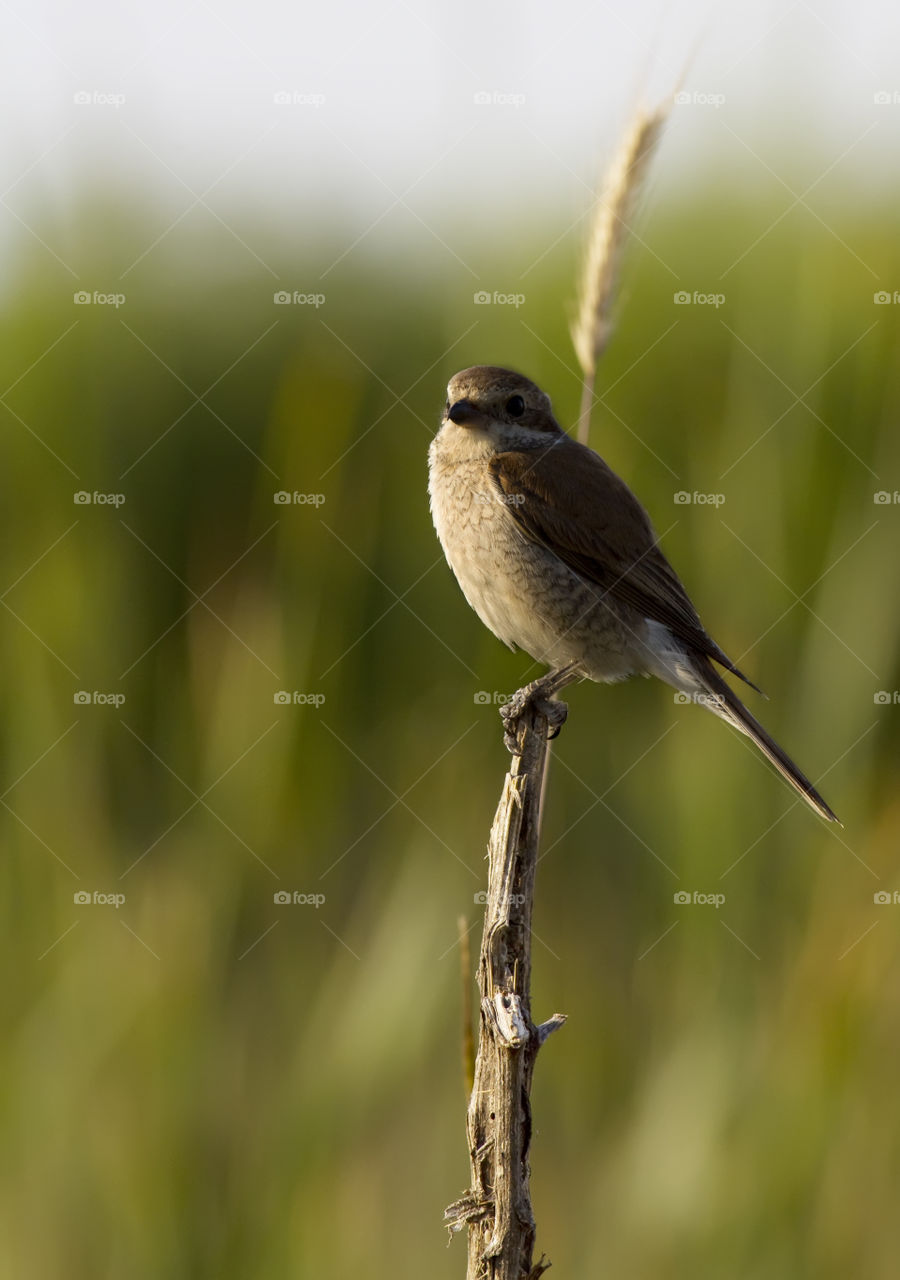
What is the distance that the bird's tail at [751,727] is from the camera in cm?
323

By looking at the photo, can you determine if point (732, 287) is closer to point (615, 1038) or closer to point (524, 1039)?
point (615, 1038)

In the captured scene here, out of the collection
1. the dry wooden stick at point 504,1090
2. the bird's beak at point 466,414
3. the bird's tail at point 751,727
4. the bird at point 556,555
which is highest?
the bird's beak at point 466,414

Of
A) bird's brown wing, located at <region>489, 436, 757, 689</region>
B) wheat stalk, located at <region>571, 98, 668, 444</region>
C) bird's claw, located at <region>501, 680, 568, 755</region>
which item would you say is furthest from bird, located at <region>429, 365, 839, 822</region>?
wheat stalk, located at <region>571, 98, 668, 444</region>

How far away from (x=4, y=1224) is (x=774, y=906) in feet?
7.24

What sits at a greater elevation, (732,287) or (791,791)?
(732,287)

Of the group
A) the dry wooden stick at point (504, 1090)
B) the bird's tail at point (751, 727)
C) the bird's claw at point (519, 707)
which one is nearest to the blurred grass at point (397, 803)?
the bird's tail at point (751, 727)

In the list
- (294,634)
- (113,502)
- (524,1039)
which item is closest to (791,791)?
(294,634)

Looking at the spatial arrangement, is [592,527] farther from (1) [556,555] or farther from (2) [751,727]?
(2) [751,727]

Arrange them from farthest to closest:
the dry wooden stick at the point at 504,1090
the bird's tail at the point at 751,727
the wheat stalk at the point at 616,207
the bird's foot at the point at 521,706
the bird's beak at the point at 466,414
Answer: the bird's beak at the point at 466,414, the bird's foot at the point at 521,706, the bird's tail at the point at 751,727, the wheat stalk at the point at 616,207, the dry wooden stick at the point at 504,1090

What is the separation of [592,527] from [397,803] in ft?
4.99

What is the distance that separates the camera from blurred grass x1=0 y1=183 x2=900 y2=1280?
309 centimetres

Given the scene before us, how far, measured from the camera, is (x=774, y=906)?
3.54 metres

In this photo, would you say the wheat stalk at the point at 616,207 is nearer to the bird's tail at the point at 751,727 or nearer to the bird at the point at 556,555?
the bird at the point at 556,555

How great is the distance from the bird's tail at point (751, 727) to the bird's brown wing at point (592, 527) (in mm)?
90
